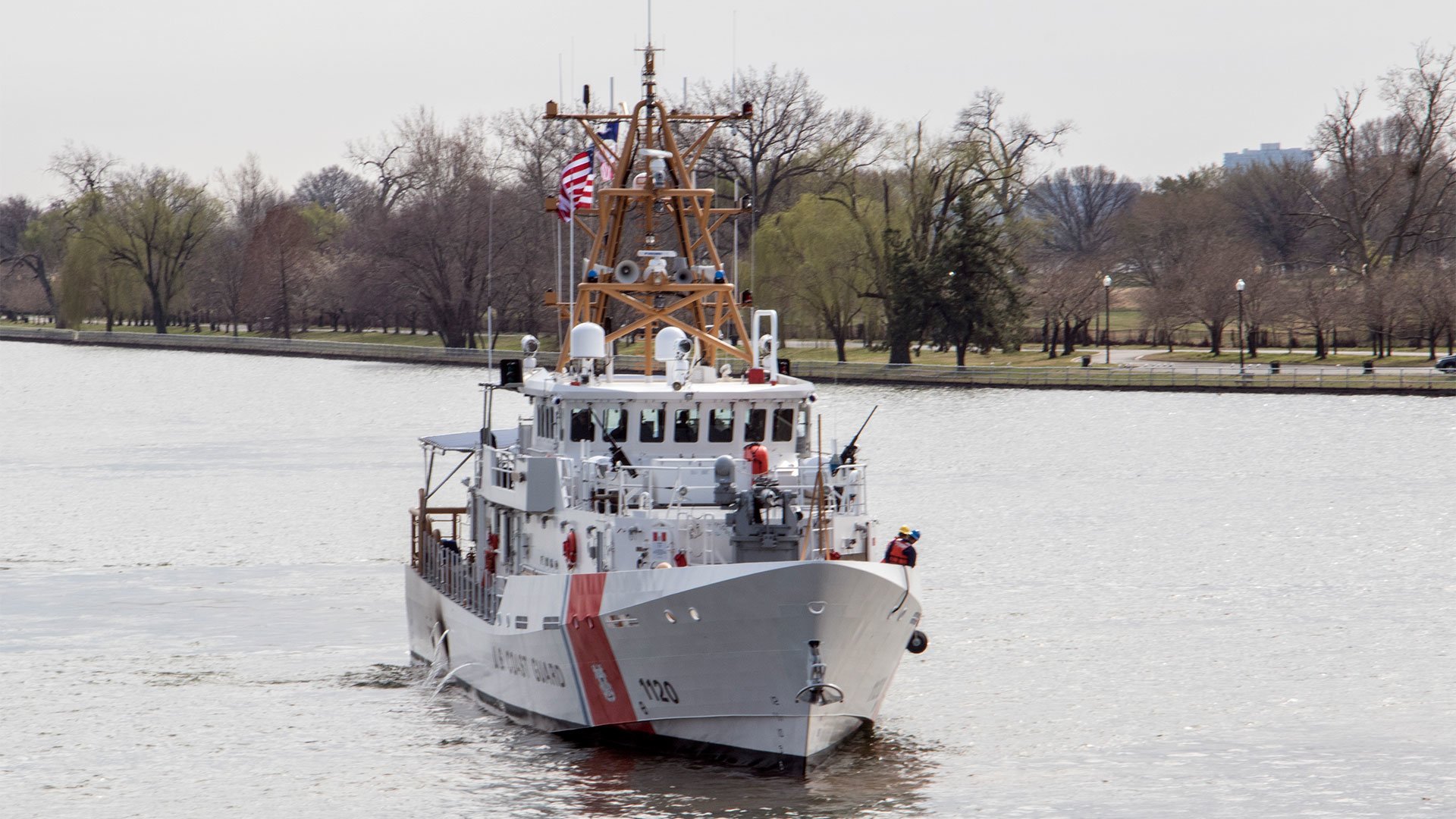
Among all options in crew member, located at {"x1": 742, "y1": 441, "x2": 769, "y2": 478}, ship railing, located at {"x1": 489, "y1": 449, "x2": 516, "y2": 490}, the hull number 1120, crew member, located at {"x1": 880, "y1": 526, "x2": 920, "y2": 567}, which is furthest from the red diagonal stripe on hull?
crew member, located at {"x1": 880, "y1": 526, "x2": 920, "y2": 567}

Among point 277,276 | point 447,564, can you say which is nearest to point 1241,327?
point 447,564

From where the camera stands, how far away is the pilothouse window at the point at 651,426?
1273 inches

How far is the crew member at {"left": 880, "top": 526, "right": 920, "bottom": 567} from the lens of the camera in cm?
2942

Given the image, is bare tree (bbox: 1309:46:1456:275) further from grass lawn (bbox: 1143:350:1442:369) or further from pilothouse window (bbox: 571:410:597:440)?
pilothouse window (bbox: 571:410:597:440)

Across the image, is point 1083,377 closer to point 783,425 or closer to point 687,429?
point 783,425

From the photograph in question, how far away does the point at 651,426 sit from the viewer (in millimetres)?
32406

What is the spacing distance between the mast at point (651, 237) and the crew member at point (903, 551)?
259 inches

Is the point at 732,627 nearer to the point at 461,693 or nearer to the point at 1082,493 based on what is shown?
the point at 461,693

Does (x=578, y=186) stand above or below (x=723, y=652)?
above

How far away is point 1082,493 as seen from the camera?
220 feet

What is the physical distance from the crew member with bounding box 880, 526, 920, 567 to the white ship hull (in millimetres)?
475

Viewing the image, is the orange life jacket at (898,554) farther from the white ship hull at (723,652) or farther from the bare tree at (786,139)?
the bare tree at (786,139)

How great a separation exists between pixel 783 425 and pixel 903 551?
459cm

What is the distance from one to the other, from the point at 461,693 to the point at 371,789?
233 inches
